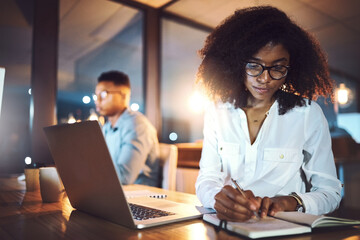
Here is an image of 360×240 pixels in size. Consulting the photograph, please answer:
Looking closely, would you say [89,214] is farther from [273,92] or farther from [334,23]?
[334,23]

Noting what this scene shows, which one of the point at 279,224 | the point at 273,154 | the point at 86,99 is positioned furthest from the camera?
the point at 86,99

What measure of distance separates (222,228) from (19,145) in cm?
245

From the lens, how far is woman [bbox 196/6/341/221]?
1.30m

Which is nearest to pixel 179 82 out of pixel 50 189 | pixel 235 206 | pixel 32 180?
pixel 32 180

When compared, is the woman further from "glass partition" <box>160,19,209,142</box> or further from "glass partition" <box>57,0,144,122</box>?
"glass partition" <box>160,19,209,142</box>

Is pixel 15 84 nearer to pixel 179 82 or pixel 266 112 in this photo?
pixel 266 112

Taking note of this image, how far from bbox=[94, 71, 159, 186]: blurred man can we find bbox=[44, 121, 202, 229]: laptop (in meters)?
0.93

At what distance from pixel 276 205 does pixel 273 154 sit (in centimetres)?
49

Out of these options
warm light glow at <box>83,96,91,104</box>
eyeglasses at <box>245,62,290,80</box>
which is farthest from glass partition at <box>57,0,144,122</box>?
eyeglasses at <box>245,62,290,80</box>

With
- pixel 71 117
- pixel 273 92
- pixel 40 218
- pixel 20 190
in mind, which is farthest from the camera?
pixel 71 117

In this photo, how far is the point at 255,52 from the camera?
4.41 feet

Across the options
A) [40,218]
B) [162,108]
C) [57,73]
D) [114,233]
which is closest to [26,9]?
[57,73]

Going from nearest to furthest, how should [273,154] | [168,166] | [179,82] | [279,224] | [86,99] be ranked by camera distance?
1. [279,224]
2. [273,154]
3. [168,166]
4. [86,99]
5. [179,82]

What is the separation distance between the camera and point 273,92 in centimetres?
141
